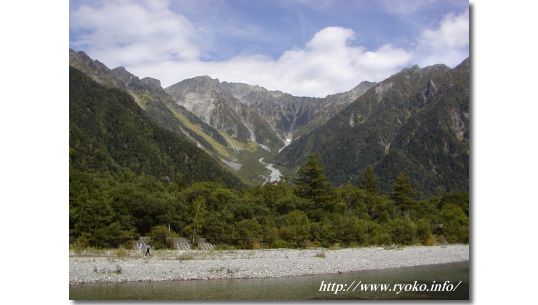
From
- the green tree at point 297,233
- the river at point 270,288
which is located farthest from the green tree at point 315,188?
the river at point 270,288

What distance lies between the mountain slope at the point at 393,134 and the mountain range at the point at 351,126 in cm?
17

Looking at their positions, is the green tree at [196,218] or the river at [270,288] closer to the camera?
the river at [270,288]

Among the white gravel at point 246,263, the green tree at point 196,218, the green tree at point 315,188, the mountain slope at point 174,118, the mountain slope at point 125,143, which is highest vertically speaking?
the mountain slope at point 174,118

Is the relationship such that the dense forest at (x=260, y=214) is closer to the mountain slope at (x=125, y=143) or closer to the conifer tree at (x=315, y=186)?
the conifer tree at (x=315, y=186)

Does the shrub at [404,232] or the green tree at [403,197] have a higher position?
the green tree at [403,197]

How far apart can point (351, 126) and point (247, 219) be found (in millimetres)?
102389

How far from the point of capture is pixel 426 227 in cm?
2197

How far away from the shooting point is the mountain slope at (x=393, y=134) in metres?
39.6

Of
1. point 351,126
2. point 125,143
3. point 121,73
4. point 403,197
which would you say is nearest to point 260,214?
point 403,197
